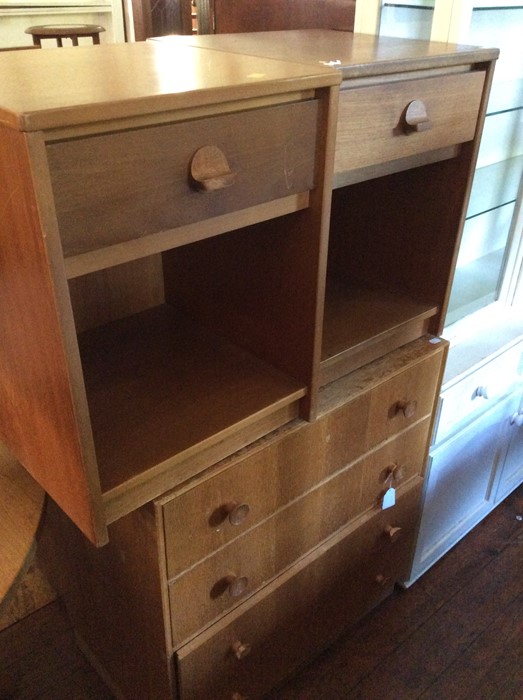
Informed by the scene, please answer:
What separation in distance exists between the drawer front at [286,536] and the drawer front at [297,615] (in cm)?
4

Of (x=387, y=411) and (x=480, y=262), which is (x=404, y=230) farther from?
(x=480, y=262)

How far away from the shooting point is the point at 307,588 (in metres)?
1.24

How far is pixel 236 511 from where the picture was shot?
94 cm

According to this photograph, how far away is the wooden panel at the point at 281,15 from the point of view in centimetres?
138

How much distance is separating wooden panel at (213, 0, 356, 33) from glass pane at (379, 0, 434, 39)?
3.9 inches

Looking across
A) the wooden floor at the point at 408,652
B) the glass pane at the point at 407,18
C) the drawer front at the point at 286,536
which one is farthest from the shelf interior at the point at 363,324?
the wooden floor at the point at 408,652

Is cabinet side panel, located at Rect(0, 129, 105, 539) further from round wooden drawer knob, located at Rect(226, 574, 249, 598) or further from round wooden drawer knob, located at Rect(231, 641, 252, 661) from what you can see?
round wooden drawer knob, located at Rect(231, 641, 252, 661)

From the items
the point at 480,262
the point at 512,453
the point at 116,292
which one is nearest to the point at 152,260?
the point at 116,292

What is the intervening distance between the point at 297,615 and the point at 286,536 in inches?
9.8

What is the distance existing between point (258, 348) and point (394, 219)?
428 mm

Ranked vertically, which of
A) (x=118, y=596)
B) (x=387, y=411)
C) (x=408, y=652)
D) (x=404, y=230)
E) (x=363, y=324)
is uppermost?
(x=404, y=230)

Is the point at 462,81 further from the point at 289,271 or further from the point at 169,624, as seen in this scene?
the point at 169,624

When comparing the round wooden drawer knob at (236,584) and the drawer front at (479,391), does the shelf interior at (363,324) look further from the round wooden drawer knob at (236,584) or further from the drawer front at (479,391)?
the round wooden drawer knob at (236,584)

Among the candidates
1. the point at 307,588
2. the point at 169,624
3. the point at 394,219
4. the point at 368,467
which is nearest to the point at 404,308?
the point at 394,219
